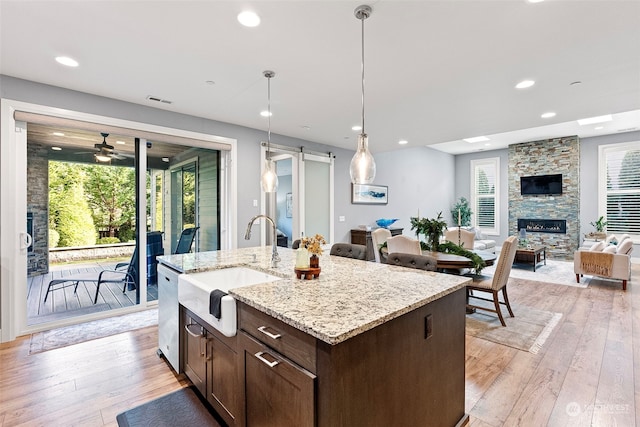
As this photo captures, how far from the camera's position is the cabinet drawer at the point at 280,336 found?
1.17 metres

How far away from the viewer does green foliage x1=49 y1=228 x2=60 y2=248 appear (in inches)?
146

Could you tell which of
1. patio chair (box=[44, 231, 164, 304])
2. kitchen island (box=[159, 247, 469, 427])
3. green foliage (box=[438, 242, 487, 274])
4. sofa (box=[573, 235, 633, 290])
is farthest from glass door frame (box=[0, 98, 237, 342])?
sofa (box=[573, 235, 633, 290])

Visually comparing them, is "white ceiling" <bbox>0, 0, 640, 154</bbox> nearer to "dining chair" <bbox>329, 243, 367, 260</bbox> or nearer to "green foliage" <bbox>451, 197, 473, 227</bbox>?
"dining chair" <bbox>329, 243, 367, 260</bbox>

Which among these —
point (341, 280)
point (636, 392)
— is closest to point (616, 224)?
point (636, 392)

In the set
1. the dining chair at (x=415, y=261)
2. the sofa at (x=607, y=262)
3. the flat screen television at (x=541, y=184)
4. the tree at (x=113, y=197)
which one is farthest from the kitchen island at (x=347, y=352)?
the flat screen television at (x=541, y=184)

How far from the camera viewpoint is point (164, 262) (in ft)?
8.54

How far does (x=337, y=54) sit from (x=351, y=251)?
1735mm

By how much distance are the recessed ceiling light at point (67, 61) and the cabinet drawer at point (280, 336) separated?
2750 mm

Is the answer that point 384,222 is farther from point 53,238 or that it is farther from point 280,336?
point 280,336

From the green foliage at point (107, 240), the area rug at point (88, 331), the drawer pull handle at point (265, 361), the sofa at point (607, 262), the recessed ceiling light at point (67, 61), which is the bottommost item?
the area rug at point (88, 331)

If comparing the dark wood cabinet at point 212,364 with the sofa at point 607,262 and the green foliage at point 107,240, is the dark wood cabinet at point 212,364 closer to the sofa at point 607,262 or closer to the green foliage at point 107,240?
the green foliage at point 107,240

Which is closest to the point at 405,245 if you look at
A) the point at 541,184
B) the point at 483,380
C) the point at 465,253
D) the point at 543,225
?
the point at 465,253

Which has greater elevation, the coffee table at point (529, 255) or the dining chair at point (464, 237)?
the dining chair at point (464, 237)

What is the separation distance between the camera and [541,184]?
26.3 feet
